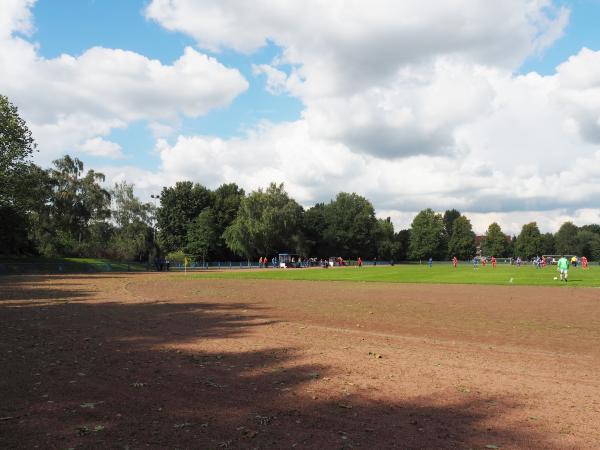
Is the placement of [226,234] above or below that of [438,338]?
above

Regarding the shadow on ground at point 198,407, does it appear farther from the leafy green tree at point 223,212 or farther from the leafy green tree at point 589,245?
the leafy green tree at point 589,245

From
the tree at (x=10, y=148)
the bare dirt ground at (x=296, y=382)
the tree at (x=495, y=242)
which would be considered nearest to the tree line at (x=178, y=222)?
the tree at (x=10, y=148)

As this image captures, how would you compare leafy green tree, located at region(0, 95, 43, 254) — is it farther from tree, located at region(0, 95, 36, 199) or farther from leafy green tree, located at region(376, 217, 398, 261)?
leafy green tree, located at region(376, 217, 398, 261)

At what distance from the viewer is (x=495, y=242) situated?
15200 cm

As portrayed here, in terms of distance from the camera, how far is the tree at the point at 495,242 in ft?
497

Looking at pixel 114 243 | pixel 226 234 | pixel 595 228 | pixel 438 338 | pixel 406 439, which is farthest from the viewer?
pixel 595 228

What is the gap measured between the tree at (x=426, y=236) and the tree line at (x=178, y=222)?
280 mm

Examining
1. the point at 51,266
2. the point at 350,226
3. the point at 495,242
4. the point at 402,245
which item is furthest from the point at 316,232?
the point at 495,242

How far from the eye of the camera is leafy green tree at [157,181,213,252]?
90812mm

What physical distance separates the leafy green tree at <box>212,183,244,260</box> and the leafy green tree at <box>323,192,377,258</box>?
24.3m

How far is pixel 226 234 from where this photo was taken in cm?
8625

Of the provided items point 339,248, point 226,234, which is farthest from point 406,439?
point 339,248

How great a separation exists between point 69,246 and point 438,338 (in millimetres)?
68465

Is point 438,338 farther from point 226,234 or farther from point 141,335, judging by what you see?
point 226,234
